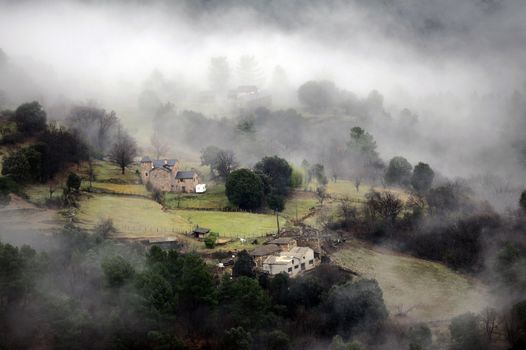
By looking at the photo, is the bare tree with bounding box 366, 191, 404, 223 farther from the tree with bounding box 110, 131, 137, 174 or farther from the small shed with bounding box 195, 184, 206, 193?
the tree with bounding box 110, 131, 137, 174

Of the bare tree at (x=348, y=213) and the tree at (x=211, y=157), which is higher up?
the tree at (x=211, y=157)

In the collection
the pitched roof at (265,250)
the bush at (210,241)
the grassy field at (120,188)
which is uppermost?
the grassy field at (120,188)

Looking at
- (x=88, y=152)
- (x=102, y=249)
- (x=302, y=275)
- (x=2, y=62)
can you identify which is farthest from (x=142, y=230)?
(x=2, y=62)

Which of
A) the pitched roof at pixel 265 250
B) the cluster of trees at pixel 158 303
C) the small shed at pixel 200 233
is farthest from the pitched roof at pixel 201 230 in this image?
the cluster of trees at pixel 158 303

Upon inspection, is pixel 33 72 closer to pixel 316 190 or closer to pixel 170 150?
pixel 170 150

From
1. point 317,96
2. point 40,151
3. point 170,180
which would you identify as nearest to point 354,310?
point 170,180

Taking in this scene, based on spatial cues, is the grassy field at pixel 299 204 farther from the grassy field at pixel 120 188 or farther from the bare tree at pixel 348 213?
the grassy field at pixel 120 188
